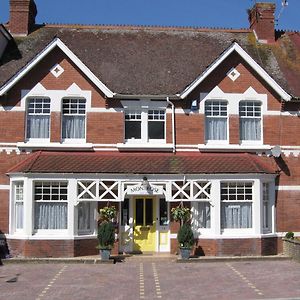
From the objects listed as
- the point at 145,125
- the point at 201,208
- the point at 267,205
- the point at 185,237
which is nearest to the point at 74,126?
the point at 145,125

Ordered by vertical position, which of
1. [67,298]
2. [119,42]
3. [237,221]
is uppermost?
[119,42]

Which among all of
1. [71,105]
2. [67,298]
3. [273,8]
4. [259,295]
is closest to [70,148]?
[71,105]

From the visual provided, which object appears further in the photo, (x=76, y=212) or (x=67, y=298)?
(x=76, y=212)

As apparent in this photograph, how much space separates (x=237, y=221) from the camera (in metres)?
21.8

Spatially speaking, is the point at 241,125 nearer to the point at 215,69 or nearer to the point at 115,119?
the point at 215,69

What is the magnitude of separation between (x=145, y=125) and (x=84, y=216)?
15.2 ft

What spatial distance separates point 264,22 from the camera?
26891mm

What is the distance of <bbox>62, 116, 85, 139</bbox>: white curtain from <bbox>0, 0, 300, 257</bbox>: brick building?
0.04m

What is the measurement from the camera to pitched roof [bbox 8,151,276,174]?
69.1ft

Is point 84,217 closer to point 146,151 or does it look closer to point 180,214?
point 146,151

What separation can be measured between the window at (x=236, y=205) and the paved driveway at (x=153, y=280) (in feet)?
6.71

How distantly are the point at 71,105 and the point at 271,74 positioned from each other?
915 centimetres

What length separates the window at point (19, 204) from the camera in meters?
21.3

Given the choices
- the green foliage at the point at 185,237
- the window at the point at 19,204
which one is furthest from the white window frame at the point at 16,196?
the green foliage at the point at 185,237
